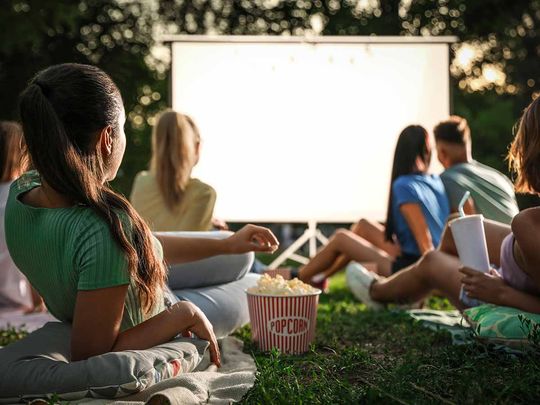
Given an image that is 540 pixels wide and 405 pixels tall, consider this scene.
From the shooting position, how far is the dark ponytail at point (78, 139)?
187 centimetres

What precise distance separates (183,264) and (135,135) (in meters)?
10.1

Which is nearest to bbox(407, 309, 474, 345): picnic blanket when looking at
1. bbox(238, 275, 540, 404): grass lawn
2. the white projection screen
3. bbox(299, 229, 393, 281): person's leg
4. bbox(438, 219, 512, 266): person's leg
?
bbox(238, 275, 540, 404): grass lawn

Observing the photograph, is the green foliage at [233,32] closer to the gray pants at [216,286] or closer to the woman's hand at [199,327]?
the gray pants at [216,286]

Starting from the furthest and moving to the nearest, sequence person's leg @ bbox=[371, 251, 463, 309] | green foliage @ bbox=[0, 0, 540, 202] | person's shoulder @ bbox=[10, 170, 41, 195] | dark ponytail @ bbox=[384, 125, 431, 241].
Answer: green foliage @ bbox=[0, 0, 540, 202]
dark ponytail @ bbox=[384, 125, 431, 241]
person's leg @ bbox=[371, 251, 463, 309]
person's shoulder @ bbox=[10, 170, 41, 195]

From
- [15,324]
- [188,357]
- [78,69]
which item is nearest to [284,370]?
[188,357]

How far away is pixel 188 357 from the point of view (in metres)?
2.07

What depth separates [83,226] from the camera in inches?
73.4

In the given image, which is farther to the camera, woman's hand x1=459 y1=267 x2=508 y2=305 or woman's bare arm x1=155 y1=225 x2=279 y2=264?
woman's hand x1=459 y1=267 x2=508 y2=305

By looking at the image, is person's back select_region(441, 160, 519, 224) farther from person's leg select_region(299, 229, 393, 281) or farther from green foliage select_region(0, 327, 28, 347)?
green foliage select_region(0, 327, 28, 347)

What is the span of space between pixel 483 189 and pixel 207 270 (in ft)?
6.24

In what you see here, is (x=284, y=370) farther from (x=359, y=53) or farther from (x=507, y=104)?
(x=507, y=104)

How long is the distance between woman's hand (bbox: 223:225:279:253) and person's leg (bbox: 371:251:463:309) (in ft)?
3.58

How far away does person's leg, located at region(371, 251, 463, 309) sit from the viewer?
3262mm

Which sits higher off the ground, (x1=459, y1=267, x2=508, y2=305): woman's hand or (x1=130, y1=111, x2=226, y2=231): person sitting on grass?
(x1=130, y1=111, x2=226, y2=231): person sitting on grass
